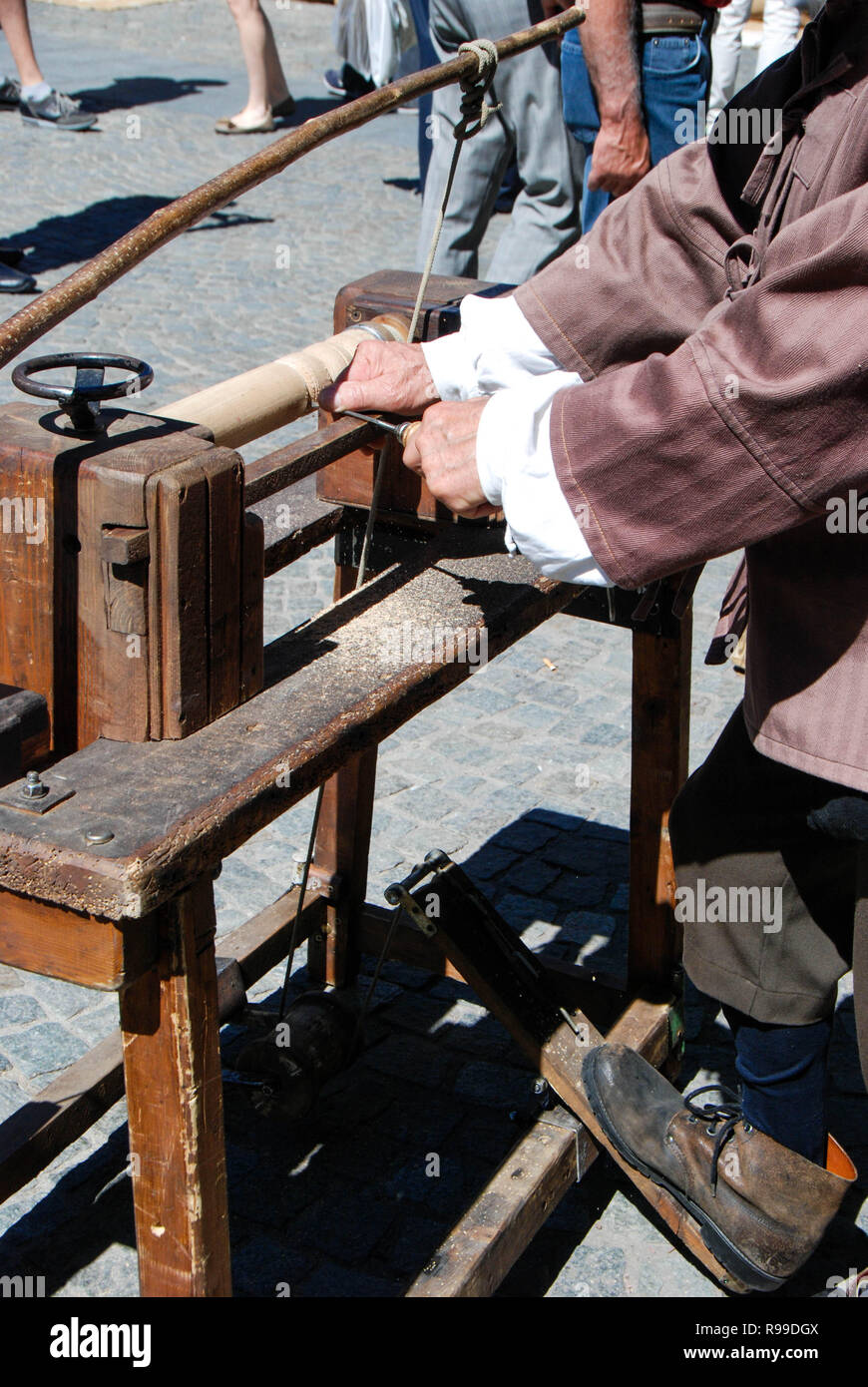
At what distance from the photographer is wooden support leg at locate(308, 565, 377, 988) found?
262 cm

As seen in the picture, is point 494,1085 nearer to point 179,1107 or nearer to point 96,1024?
point 96,1024

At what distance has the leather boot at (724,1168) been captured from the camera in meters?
2.02

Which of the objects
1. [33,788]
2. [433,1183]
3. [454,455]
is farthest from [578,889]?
[33,788]

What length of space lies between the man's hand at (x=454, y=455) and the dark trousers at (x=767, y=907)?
528 mm

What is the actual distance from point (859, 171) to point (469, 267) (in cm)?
357

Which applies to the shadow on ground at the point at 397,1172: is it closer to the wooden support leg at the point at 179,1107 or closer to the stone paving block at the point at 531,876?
the stone paving block at the point at 531,876

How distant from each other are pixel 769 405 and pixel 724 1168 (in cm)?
119

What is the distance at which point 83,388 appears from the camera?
1.43 metres

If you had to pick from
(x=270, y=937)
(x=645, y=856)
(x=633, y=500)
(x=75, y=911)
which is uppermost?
(x=633, y=500)

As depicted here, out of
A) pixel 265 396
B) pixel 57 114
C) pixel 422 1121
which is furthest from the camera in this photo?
pixel 57 114

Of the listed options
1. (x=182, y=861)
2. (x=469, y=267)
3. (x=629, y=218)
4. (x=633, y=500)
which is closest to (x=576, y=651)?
(x=469, y=267)

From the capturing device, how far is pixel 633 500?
1520mm
